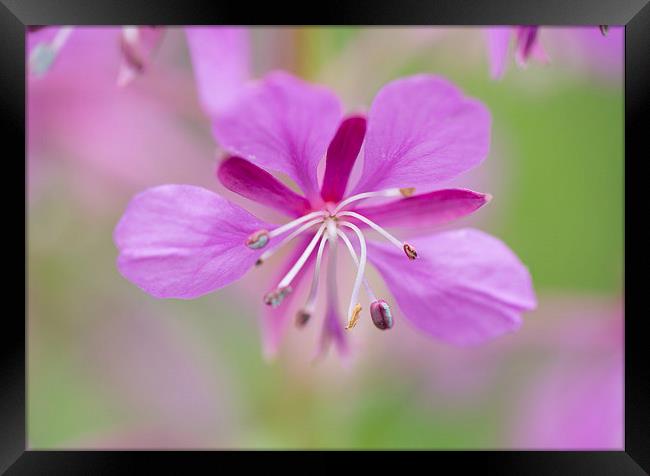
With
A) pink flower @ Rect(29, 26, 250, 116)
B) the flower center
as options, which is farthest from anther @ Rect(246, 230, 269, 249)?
pink flower @ Rect(29, 26, 250, 116)

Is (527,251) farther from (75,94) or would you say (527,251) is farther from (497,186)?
(75,94)

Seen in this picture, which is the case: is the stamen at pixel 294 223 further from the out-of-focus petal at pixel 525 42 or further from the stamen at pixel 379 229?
the out-of-focus petal at pixel 525 42

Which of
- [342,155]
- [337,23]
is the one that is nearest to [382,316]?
[342,155]

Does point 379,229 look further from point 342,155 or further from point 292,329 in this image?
point 292,329

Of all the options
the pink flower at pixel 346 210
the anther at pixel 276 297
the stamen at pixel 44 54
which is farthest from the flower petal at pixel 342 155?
the stamen at pixel 44 54

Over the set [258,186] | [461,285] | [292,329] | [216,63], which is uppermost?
[216,63]

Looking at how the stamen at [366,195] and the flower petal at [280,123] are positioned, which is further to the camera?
the stamen at [366,195]
